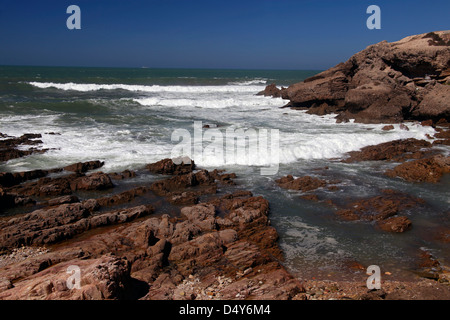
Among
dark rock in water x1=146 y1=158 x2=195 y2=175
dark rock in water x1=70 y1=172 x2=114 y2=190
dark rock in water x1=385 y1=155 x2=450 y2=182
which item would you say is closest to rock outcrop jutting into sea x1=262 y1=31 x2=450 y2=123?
dark rock in water x1=385 y1=155 x2=450 y2=182

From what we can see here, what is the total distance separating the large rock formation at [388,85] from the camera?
71.5 ft

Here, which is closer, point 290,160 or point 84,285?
point 84,285

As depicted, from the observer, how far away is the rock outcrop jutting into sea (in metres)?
21.8

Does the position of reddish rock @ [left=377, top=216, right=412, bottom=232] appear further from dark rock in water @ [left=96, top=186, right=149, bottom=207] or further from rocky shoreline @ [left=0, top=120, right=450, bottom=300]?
dark rock in water @ [left=96, top=186, right=149, bottom=207]

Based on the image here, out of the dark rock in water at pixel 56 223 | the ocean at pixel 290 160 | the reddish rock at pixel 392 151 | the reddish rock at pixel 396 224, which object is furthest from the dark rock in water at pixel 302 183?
the dark rock in water at pixel 56 223

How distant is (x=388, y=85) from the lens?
22938 mm

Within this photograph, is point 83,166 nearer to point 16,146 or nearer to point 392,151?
point 16,146

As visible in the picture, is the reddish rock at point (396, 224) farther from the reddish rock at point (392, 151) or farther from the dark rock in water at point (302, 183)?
the reddish rock at point (392, 151)

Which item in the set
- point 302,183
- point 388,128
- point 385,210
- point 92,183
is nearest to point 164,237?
point 92,183

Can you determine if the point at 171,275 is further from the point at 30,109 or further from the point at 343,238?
the point at 30,109

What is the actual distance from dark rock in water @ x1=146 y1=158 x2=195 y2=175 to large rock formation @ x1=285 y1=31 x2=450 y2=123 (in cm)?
1400

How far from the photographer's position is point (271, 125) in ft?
70.2

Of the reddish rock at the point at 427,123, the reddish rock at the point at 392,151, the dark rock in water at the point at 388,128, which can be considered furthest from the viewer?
the reddish rock at the point at 427,123

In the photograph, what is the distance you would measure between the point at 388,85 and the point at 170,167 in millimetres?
17877
